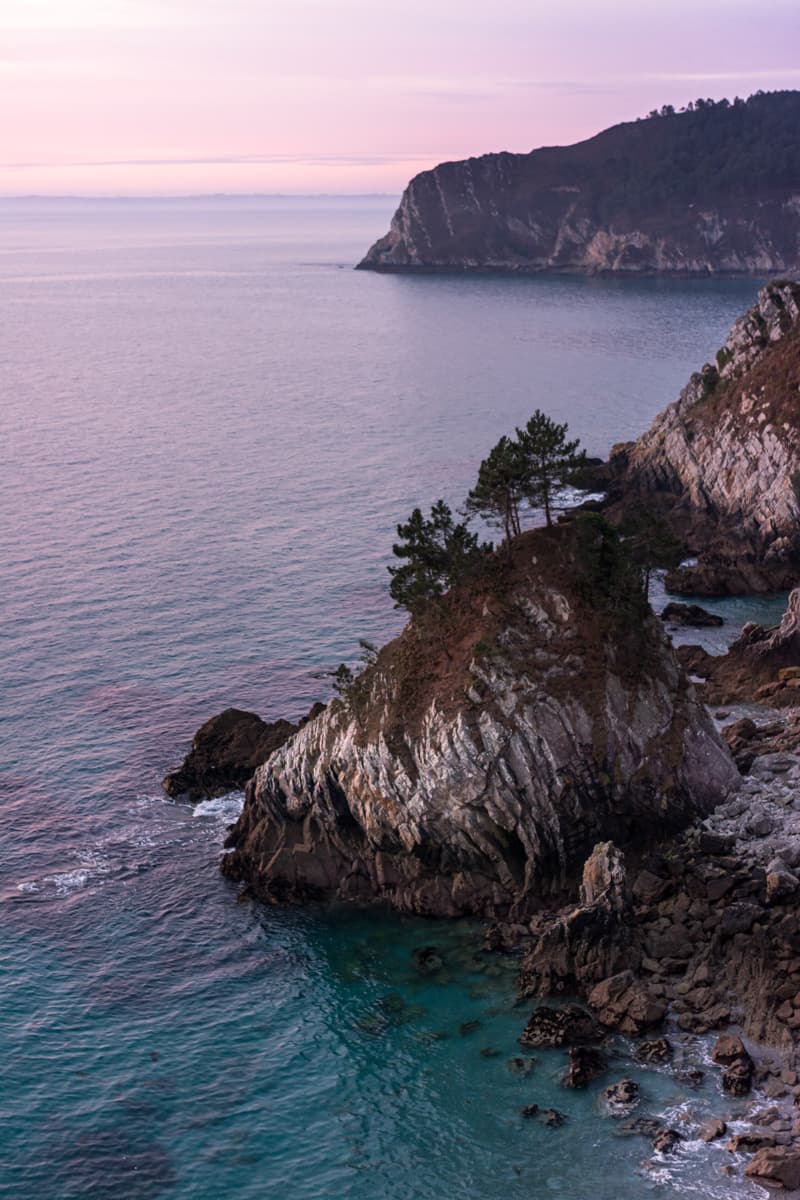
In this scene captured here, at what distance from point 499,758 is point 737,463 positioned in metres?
64.9

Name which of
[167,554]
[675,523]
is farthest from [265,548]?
[675,523]

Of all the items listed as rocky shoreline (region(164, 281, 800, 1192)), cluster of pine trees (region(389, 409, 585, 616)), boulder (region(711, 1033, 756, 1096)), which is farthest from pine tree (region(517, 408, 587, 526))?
boulder (region(711, 1033, 756, 1096))

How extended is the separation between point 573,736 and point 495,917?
10016mm

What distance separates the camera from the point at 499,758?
60.3 m

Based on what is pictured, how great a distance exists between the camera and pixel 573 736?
60906 millimetres

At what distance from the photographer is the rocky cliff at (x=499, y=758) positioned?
60375mm

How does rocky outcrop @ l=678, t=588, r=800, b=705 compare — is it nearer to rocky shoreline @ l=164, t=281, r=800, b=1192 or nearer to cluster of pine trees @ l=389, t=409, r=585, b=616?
rocky shoreline @ l=164, t=281, r=800, b=1192

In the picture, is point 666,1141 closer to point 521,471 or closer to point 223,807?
point 223,807

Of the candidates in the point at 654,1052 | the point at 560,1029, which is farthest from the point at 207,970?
the point at 654,1052

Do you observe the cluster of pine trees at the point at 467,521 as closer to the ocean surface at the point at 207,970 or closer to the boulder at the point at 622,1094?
the ocean surface at the point at 207,970

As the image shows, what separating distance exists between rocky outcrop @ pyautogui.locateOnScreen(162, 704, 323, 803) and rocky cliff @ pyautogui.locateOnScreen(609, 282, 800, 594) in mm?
44244

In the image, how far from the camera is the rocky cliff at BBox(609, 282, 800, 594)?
346ft

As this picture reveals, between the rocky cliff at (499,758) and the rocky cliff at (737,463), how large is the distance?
135 feet

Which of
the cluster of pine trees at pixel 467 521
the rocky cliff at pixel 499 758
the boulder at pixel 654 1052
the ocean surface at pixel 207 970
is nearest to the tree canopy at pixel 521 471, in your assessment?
the cluster of pine trees at pixel 467 521
